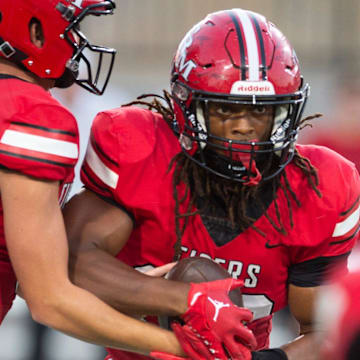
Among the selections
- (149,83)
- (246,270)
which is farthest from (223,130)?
(149,83)

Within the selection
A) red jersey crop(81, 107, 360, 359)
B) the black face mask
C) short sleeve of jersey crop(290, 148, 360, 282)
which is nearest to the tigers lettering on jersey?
red jersey crop(81, 107, 360, 359)

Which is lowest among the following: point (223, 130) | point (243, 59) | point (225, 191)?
point (225, 191)

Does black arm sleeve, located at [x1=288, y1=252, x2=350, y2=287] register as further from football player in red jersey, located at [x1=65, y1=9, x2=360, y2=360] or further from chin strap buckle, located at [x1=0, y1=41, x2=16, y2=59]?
chin strap buckle, located at [x1=0, y1=41, x2=16, y2=59]

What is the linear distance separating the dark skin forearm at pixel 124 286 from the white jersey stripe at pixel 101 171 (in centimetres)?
19

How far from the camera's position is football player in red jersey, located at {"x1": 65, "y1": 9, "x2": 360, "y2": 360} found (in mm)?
2365

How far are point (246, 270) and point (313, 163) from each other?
37 centimetres

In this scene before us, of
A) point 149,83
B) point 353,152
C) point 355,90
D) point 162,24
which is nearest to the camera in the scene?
point 353,152

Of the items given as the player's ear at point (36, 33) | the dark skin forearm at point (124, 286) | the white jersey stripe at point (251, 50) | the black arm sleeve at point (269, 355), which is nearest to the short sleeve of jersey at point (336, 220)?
the black arm sleeve at point (269, 355)

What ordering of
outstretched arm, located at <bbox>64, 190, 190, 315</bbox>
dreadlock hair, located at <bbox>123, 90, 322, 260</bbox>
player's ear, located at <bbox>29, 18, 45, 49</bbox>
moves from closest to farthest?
outstretched arm, located at <bbox>64, 190, 190, 315</bbox> < player's ear, located at <bbox>29, 18, 45, 49</bbox> < dreadlock hair, located at <bbox>123, 90, 322, 260</bbox>

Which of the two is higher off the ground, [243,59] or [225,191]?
[243,59]

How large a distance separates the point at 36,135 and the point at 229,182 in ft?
2.03

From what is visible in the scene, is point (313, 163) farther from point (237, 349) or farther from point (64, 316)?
point (64, 316)

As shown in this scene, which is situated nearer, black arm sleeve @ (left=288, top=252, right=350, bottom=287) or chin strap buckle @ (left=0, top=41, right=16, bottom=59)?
chin strap buckle @ (left=0, top=41, right=16, bottom=59)

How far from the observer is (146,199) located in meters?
2.38
